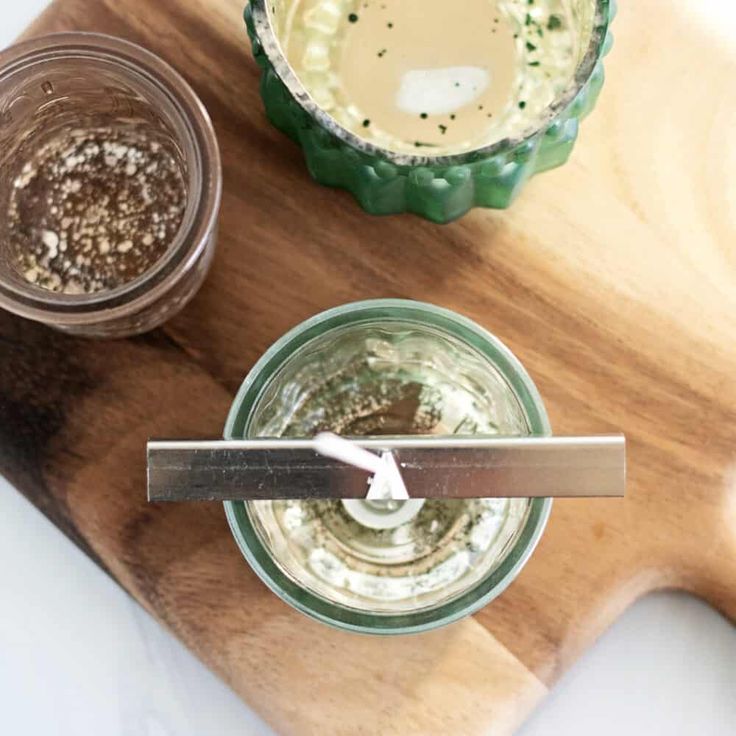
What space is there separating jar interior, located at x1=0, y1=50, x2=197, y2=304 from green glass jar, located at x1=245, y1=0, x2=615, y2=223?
0.08m

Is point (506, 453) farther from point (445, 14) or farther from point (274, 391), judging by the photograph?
point (445, 14)

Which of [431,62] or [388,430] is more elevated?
[431,62]

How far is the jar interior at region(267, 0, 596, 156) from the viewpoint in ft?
1.98

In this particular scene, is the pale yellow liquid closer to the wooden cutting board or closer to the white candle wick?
the wooden cutting board

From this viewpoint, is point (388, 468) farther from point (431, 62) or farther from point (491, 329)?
point (431, 62)

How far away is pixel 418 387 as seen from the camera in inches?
24.1

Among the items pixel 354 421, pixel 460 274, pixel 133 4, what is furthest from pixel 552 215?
pixel 133 4

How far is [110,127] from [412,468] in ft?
1.02

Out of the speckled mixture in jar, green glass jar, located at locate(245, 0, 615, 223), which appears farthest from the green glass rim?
the speckled mixture in jar

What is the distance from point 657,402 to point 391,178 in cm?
21

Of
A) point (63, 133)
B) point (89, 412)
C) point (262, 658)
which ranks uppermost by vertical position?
point (63, 133)

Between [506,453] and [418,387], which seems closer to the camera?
[506,453]

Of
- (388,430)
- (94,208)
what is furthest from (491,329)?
(94,208)

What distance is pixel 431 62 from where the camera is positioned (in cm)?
61
